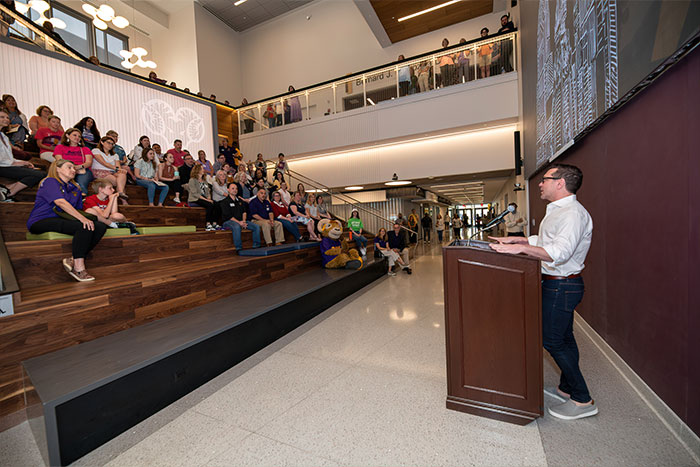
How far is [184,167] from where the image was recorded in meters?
6.02

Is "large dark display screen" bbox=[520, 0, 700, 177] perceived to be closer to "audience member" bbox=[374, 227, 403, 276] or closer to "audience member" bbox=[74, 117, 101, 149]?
"audience member" bbox=[374, 227, 403, 276]

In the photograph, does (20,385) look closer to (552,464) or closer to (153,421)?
Answer: (153,421)

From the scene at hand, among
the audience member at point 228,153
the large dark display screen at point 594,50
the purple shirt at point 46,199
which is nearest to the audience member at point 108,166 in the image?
the purple shirt at point 46,199

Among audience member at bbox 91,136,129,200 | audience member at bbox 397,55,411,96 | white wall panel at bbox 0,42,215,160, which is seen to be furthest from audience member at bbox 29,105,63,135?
audience member at bbox 397,55,411,96

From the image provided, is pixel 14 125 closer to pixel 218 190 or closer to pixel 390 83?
pixel 218 190

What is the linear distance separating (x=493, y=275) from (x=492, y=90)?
28.6ft

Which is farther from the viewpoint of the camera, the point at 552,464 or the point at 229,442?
the point at 229,442

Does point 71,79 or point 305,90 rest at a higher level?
point 305,90

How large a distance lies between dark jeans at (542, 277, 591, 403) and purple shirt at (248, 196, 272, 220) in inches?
199

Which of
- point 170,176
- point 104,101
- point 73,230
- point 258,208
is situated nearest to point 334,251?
point 258,208

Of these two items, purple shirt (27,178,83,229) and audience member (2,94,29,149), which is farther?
audience member (2,94,29,149)

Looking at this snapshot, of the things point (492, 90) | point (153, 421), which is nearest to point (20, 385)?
point (153, 421)

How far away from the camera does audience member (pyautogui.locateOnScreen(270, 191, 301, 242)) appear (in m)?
6.28

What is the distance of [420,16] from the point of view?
40.1ft
